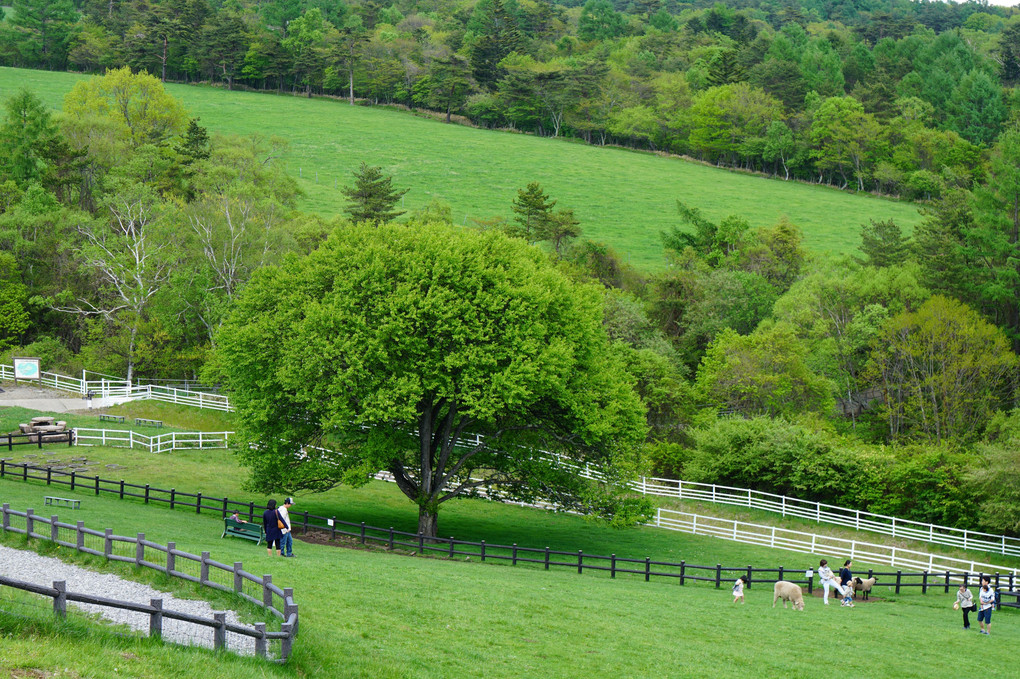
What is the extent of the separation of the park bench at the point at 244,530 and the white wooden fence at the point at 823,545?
2019cm

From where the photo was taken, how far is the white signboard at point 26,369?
56.9 metres

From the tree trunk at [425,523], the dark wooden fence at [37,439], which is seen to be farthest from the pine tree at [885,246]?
the dark wooden fence at [37,439]

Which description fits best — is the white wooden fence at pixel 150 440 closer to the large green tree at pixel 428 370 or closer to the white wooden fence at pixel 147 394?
the white wooden fence at pixel 147 394

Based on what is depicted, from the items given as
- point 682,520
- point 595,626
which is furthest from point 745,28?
point 595,626

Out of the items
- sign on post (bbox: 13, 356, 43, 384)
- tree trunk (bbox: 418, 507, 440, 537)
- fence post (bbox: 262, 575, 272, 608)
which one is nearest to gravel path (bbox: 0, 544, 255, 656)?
fence post (bbox: 262, 575, 272, 608)

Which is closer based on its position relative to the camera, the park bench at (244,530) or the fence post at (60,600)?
the fence post at (60,600)

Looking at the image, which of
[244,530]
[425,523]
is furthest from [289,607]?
[425,523]

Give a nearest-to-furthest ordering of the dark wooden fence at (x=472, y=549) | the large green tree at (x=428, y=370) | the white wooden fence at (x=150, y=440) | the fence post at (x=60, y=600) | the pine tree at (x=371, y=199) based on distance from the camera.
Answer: the fence post at (x=60, y=600), the dark wooden fence at (x=472, y=549), the large green tree at (x=428, y=370), the white wooden fence at (x=150, y=440), the pine tree at (x=371, y=199)

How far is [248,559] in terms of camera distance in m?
23.3

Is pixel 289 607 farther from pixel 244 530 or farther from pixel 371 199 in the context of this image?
pixel 371 199

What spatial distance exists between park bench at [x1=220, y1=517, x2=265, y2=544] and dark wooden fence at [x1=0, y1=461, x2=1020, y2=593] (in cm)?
280

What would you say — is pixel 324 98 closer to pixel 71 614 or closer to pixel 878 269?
pixel 878 269

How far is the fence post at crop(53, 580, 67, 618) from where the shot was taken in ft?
43.6

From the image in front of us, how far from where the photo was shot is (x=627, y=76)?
14175cm
